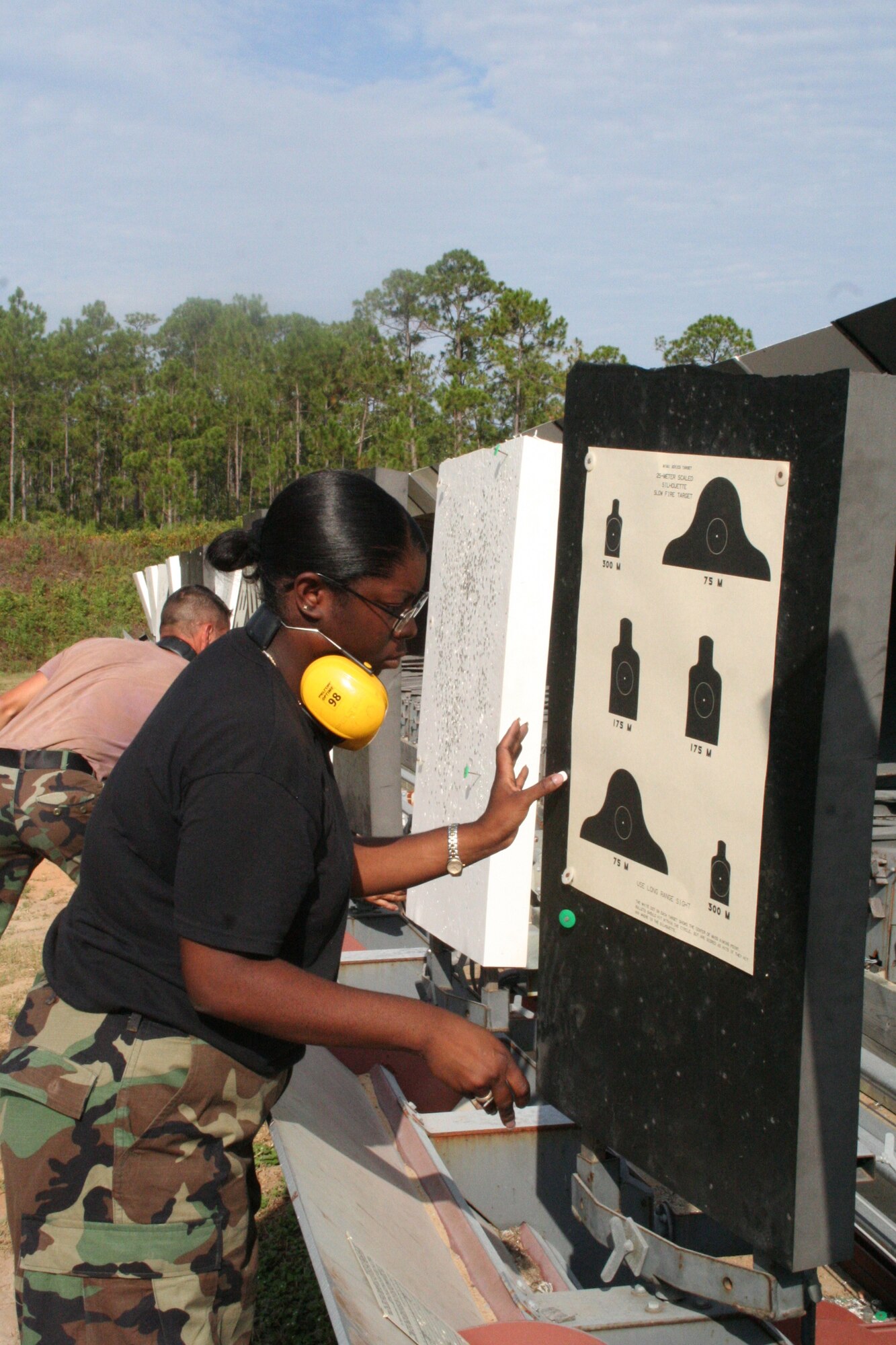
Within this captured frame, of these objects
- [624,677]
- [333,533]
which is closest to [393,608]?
[333,533]

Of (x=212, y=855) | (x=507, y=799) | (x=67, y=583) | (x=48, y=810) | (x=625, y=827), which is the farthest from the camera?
(x=67, y=583)

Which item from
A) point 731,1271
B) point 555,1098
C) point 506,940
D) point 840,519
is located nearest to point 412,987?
point 506,940

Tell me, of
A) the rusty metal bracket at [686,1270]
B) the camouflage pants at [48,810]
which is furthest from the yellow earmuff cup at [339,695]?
the camouflage pants at [48,810]

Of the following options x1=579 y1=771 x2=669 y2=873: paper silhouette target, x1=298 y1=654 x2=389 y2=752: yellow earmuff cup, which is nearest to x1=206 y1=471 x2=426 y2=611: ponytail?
x1=298 y1=654 x2=389 y2=752: yellow earmuff cup

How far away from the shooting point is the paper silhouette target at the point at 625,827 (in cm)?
184

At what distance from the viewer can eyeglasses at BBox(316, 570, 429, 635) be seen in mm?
1657

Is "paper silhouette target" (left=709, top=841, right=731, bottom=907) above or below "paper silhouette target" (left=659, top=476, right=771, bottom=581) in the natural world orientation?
below

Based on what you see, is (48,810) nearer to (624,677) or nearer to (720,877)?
(624,677)

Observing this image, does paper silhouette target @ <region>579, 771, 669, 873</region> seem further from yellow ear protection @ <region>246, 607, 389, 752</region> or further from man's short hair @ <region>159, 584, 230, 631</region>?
man's short hair @ <region>159, 584, 230, 631</region>

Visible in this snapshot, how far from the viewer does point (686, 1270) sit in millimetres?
1749

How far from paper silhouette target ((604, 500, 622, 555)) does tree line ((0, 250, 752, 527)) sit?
100 ft

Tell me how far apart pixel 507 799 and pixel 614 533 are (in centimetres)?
55

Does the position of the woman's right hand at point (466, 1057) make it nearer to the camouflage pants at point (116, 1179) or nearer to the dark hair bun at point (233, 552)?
the camouflage pants at point (116, 1179)

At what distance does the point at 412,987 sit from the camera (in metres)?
3.70
